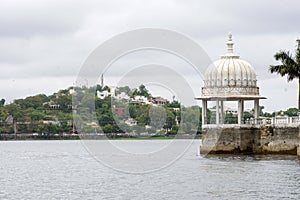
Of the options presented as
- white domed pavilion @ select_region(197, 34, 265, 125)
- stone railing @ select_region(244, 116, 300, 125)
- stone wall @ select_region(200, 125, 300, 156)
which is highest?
white domed pavilion @ select_region(197, 34, 265, 125)

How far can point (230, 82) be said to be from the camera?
82812mm

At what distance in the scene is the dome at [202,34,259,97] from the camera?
82688 mm

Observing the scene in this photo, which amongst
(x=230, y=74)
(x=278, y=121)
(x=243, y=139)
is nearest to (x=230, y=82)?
(x=230, y=74)

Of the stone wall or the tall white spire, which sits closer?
the stone wall

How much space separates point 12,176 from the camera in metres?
66.1

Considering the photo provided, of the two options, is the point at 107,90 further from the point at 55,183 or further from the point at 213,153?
the point at 55,183

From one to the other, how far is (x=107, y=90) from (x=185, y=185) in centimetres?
13862

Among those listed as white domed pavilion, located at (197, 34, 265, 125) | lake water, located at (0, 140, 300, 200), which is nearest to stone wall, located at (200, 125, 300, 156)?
white domed pavilion, located at (197, 34, 265, 125)

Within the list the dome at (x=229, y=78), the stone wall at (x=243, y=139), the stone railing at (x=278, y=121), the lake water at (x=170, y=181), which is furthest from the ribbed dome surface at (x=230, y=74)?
the lake water at (x=170, y=181)

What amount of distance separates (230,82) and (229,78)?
0.39 m

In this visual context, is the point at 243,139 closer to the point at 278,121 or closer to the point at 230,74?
the point at 278,121

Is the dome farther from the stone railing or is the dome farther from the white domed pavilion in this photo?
the stone railing

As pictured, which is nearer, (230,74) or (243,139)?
(243,139)

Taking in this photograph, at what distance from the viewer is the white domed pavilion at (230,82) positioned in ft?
271
